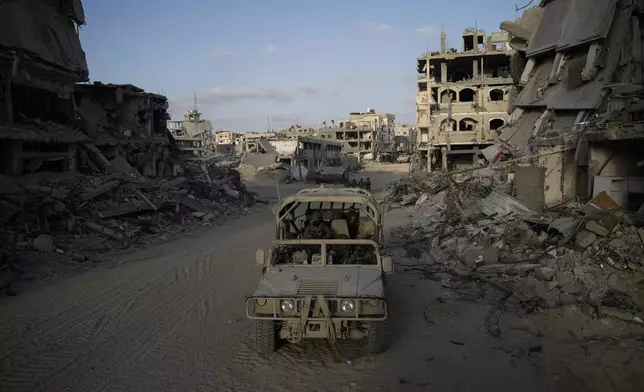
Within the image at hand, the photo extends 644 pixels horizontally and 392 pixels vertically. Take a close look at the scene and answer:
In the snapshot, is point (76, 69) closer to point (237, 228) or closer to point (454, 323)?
point (237, 228)

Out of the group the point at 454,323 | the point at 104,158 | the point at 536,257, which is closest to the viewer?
the point at 454,323

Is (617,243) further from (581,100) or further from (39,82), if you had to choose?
(39,82)

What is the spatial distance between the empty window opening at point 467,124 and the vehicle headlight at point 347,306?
40128 millimetres

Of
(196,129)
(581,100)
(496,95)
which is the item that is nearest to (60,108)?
(581,100)

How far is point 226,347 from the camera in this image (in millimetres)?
6855

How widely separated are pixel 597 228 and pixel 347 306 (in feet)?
20.8

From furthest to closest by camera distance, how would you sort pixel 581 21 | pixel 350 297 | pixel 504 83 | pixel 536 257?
pixel 504 83 < pixel 581 21 < pixel 536 257 < pixel 350 297

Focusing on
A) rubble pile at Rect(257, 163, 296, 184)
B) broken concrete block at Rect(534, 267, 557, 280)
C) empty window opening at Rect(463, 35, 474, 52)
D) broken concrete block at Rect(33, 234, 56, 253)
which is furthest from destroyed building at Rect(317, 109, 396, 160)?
broken concrete block at Rect(534, 267, 557, 280)

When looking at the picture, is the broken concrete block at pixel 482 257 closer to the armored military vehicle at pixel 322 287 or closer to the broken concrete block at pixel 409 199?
the armored military vehicle at pixel 322 287

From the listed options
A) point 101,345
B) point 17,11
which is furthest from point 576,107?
point 17,11

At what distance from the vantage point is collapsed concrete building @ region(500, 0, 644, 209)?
37.2 feet

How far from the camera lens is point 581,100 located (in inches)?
731

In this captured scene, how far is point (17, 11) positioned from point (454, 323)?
62.6ft

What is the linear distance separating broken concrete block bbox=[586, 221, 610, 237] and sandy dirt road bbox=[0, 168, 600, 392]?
10.7ft
